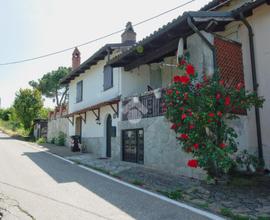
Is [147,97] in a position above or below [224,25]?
below

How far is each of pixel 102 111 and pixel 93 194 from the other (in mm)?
9612

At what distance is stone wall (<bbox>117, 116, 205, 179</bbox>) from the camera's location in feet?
30.2

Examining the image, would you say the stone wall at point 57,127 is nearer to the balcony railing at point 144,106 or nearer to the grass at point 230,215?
the balcony railing at point 144,106

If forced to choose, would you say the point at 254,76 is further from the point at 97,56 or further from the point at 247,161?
the point at 97,56

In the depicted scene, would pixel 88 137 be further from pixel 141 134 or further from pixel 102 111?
pixel 141 134

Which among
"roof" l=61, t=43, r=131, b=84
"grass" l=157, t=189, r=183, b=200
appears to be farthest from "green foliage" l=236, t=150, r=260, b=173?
"roof" l=61, t=43, r=131, b=84

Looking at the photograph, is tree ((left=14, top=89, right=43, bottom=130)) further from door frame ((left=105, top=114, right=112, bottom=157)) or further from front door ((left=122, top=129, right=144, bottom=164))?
front door ((left=122, top=129, right=144, bottom=164))

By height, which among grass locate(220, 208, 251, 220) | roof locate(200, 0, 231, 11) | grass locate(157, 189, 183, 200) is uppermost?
roof locate(200, 0, 231, 11)

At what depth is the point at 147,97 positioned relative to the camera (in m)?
11.5

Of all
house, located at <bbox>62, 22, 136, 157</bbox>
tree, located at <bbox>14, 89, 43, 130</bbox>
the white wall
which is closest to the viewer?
house, located at <bbox>62, 22, 136, 157</bbox>

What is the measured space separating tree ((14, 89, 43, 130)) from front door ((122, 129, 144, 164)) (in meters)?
24.5

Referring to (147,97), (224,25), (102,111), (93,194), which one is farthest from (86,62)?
(93,194)

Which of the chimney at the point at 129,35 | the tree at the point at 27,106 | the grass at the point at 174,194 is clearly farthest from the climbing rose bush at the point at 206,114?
the tree at the point at 27,106

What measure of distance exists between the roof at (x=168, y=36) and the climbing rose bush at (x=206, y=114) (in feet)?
7.33
